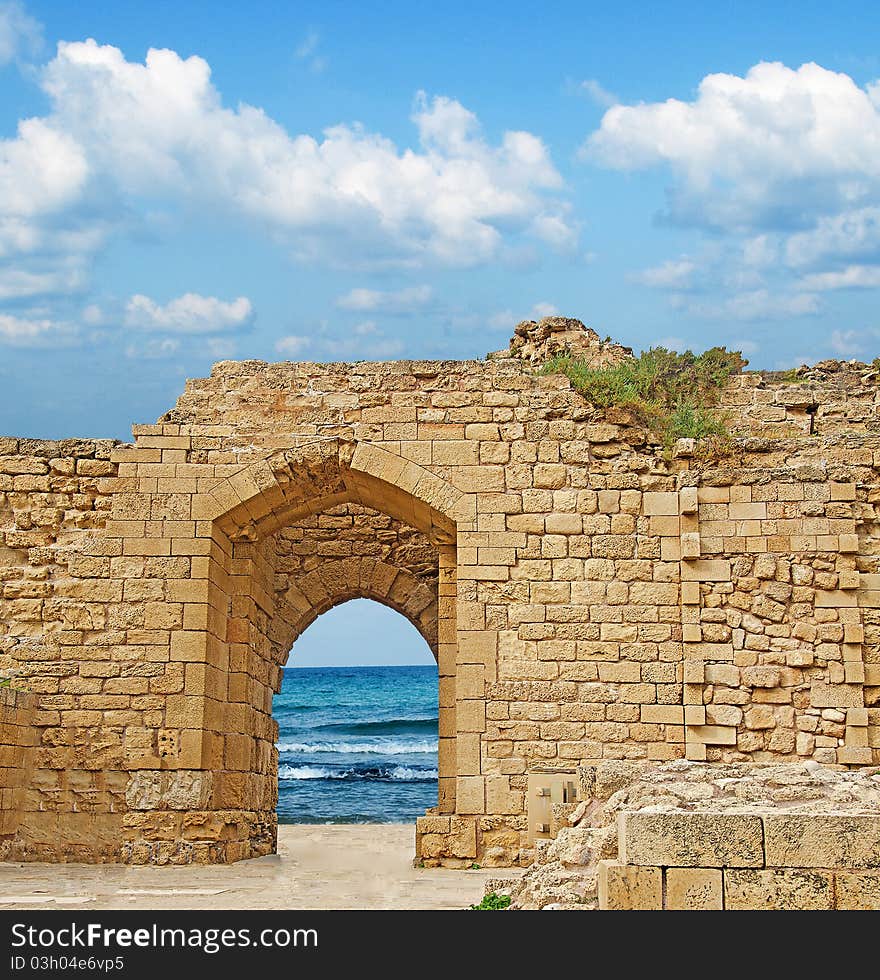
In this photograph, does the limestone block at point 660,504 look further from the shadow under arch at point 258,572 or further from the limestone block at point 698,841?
the limestone block at point 698,841

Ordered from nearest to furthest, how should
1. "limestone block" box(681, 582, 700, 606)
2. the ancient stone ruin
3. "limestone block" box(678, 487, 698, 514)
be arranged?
the ancient stone ruin < "limestone block" box(681, 582, 700, 606) < "limestone block" box(678, 487, 698, 514)

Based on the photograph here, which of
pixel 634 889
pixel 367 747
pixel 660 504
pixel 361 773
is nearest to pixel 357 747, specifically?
pixel 367 747

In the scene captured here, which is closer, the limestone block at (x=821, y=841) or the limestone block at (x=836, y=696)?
the limestone block at (x=821, y=841)

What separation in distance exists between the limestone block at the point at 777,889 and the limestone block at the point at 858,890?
0.03m

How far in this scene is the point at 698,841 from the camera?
404cm

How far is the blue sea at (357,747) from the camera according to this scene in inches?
1072

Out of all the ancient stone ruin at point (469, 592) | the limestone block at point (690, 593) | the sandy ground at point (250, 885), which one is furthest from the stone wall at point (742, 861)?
the limestone block at point (690, 593)

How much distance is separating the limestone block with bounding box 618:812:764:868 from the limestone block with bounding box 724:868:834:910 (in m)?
0.04

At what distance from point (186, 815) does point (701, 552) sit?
14.9ft

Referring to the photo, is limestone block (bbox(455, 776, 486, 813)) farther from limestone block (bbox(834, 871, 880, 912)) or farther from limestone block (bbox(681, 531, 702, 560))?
limestone block (bbox(834, 871, 880, 912))

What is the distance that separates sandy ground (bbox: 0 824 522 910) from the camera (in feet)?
20.1

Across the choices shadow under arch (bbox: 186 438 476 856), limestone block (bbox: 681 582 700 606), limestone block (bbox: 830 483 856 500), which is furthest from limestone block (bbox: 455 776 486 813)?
limestone block (bbox: 830 483 856 500)

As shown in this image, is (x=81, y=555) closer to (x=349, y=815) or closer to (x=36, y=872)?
(x=36, y=872)

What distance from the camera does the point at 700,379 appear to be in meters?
10.3
